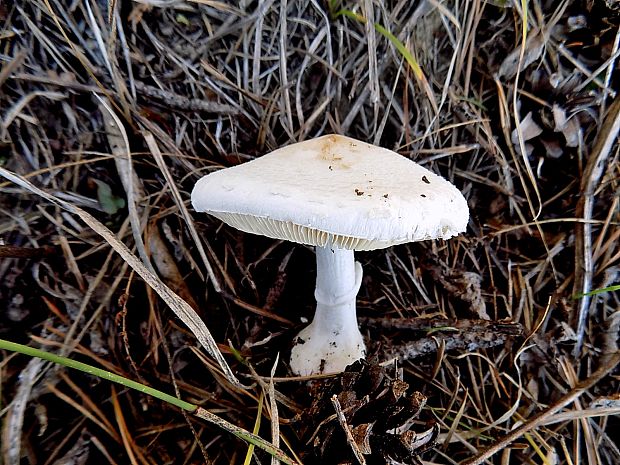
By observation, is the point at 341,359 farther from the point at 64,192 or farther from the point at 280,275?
the point at 64,192

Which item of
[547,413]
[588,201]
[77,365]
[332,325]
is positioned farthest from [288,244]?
[588,201]

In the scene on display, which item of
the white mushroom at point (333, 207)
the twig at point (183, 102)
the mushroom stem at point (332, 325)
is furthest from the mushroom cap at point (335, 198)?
the twig at point (183, 102)

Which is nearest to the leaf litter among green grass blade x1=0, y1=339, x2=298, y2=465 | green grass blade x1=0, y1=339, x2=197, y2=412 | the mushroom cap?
green grass blade x1=0, y1=339, x2=298, y2=465

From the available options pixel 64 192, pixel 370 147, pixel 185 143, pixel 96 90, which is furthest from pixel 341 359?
pixel 96 90

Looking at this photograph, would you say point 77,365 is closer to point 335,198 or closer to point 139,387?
point 139,387

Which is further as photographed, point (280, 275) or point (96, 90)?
point (280, 275)

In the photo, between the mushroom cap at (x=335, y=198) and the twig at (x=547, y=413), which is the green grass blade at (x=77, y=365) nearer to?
the mushroom cap at (x=335, y=198)
